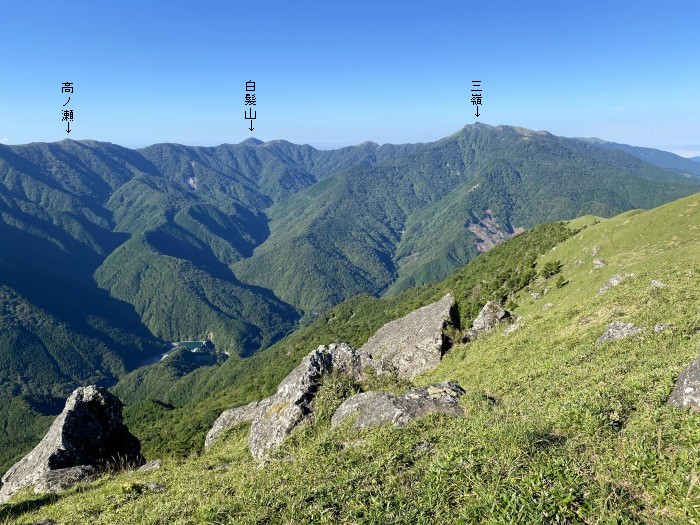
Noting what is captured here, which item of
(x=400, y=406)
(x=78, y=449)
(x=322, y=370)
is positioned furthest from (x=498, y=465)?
(x=78, y=449)

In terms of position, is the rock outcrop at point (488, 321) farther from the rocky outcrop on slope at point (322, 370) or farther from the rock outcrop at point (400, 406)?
the rock outcrop at point (400, 406)

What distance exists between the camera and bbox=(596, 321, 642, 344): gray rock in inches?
809

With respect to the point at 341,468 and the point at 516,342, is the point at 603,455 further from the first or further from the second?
the point at 516,342

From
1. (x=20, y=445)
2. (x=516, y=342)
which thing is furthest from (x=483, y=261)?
(x=20, y=445)

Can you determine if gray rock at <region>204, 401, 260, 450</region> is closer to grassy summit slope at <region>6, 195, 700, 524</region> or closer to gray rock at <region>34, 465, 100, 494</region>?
grassy summit slope at <region>6, 195, 700, 524</region>

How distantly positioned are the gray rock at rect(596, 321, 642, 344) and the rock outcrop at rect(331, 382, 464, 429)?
10.2 metres

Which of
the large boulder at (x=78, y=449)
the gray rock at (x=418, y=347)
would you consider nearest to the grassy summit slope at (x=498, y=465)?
the large boulder at (x=78, y=449)

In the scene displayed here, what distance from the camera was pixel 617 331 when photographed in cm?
2127

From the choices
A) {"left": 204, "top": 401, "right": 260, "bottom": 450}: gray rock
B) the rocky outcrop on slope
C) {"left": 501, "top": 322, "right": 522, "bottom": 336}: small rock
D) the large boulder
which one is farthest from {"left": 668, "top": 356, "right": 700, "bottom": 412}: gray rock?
{"left": 204, "top": 401, "right": 260, "bottom": 450}: gray rock

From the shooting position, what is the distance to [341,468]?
1169 centimetres

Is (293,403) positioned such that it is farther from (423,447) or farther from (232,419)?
(232,419)

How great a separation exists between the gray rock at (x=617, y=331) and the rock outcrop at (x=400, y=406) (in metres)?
10.2

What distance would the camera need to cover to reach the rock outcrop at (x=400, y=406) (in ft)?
48.2

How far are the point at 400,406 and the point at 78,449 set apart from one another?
72.6 feet
